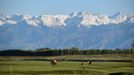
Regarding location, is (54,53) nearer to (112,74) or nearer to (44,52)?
(44,52)

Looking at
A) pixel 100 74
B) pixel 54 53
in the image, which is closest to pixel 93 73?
pixel 100 74

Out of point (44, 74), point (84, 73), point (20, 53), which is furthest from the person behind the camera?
point (20, 53)

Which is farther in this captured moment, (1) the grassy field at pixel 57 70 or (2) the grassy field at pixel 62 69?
(2) the grassy field at pixel 62 69

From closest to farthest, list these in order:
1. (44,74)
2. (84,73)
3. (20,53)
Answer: (44,74), (84,73), (20,53)

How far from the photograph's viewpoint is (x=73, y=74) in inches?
2060

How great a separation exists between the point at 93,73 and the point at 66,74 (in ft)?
14.9

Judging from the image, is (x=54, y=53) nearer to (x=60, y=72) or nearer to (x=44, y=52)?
(x=44, y=52)

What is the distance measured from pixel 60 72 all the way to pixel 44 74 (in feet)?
12.7

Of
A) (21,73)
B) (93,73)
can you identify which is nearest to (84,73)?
(93,73)

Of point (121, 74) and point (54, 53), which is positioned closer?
point (121, 74)

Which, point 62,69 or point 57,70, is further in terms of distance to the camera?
point 62,69

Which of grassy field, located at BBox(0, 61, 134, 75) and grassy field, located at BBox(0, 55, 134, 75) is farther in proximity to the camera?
grassy field, located at BBox(0, 55, 134, 75)

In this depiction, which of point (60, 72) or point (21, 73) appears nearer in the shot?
point (21, 73)

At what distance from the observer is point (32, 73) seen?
51.2 meters
